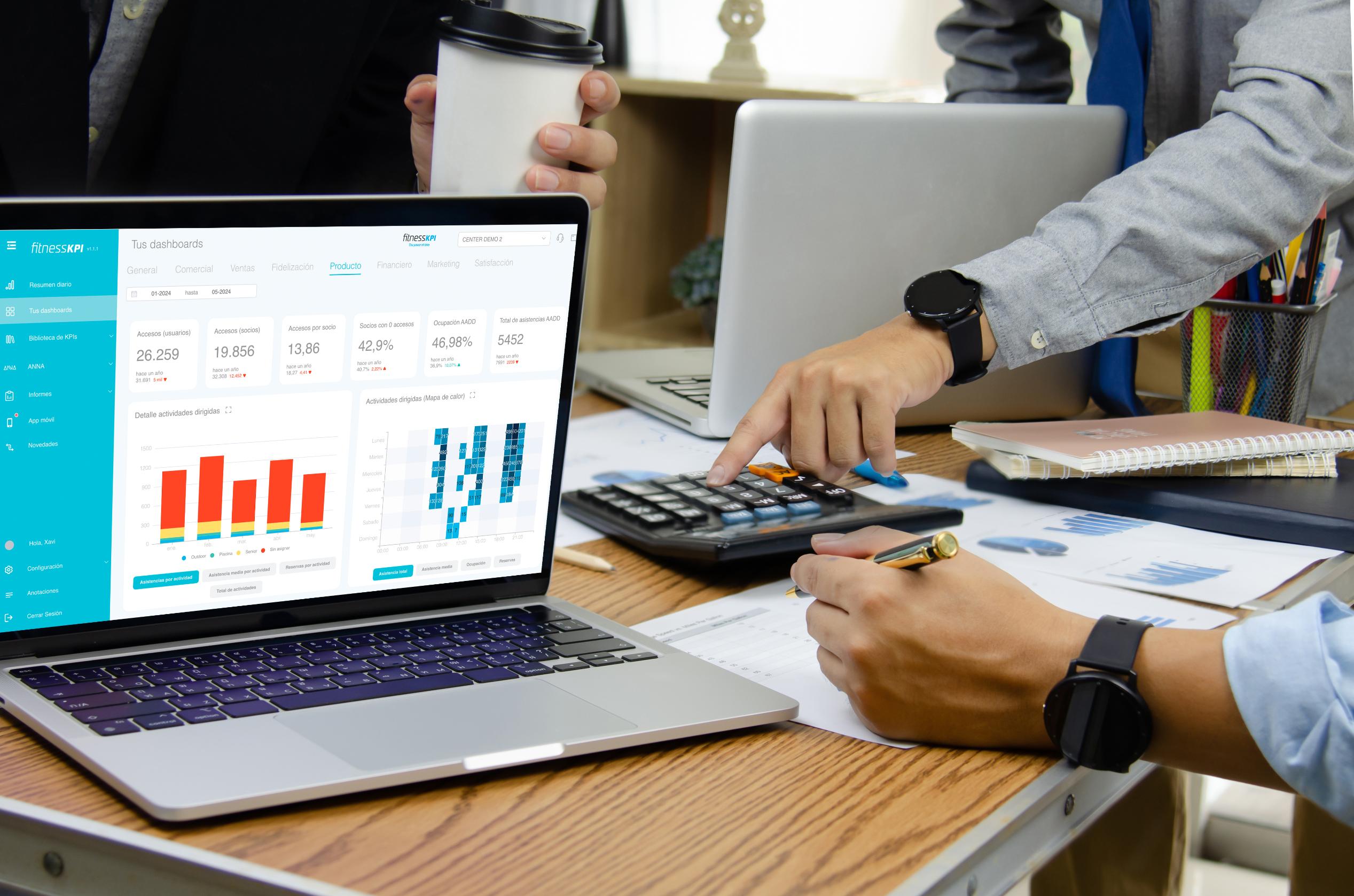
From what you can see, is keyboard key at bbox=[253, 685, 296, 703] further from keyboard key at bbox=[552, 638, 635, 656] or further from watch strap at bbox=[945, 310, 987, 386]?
watch strap at bbox=[945, 310, 987, 386]

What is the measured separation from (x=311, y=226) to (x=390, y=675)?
0.25 metres

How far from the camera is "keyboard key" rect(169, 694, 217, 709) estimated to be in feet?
1.95

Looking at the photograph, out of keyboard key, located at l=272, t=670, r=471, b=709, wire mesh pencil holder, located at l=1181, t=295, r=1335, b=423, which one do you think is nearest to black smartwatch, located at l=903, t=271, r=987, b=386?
wire mesh pencil holder, located at l=1181, t=295, r=1335, b=423

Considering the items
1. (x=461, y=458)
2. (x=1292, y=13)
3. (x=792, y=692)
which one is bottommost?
(x=792, y=692)

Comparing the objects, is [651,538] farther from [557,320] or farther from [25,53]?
[25,53]

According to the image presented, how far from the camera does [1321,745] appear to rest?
0.60 m

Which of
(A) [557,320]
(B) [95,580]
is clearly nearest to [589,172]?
(A) [557,320]

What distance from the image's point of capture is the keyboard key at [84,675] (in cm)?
61

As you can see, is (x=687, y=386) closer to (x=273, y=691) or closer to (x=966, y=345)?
(x=966, y=345)

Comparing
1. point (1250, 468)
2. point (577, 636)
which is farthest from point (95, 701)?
point (1250, 468)

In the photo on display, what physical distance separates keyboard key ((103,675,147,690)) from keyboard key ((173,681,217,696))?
2 centimetres

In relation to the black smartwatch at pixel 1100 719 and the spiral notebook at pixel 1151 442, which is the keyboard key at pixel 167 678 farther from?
the spiral notebook at pixel 1151 442

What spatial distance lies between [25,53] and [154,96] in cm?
16

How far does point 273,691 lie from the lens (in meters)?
0.62
